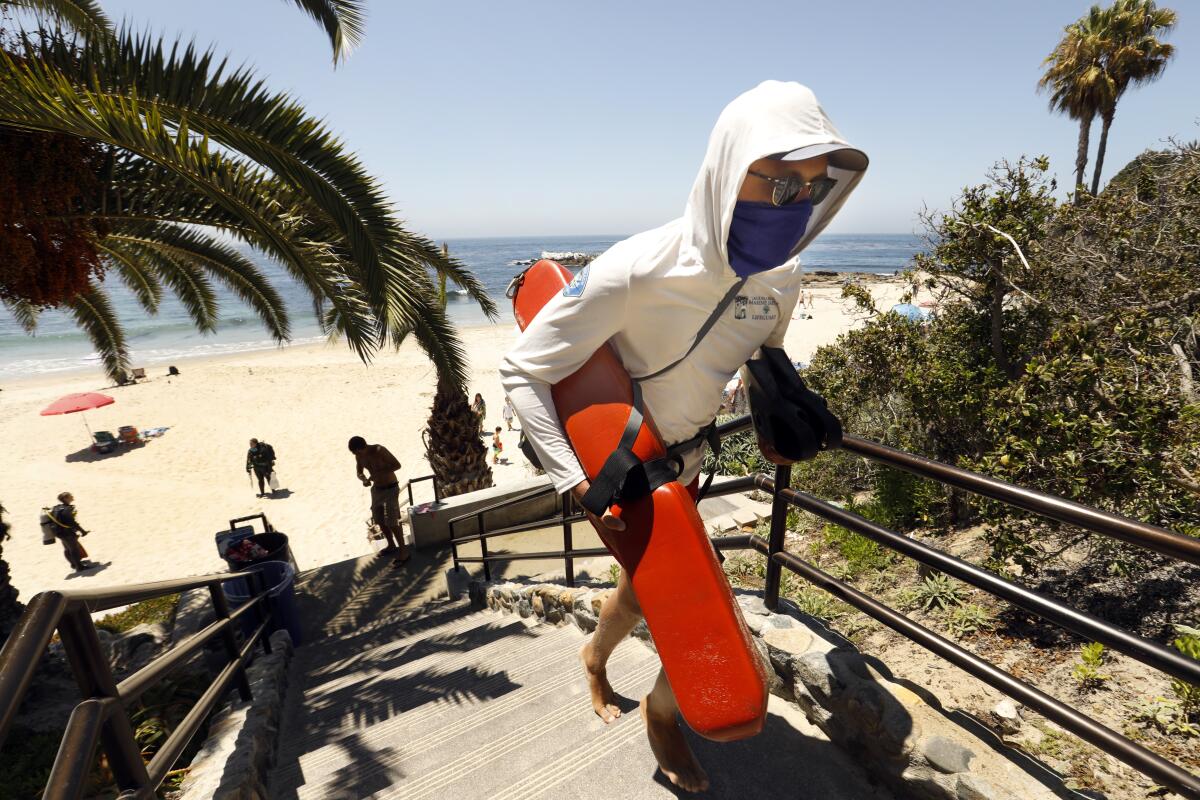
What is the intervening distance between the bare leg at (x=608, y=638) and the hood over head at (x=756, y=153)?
3.26ft

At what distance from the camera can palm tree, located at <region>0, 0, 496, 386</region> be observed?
3266mm

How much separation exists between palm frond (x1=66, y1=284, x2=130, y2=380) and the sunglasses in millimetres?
9274

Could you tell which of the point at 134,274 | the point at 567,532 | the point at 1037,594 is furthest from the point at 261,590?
the point at 134,274

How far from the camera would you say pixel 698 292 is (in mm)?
1570

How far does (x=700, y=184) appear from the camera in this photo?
1.46m

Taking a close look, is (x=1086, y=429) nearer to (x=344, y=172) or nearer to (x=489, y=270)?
(x=344, y=172)

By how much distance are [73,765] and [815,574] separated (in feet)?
6.46

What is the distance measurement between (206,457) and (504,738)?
16286 mm

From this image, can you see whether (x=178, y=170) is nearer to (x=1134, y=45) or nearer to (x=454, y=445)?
(x=454, y=445)

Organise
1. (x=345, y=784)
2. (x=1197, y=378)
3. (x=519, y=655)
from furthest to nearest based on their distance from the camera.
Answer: (x=1197, y=378), (x=519, y=655), (x=345, y=784)

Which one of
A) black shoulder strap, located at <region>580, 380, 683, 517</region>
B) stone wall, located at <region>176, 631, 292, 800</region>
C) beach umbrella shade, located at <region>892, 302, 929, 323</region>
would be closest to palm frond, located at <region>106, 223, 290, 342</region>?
stone wall, located at <region>176, 631, 292, 800</region>

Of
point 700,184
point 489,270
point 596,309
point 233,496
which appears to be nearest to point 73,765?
point 596,309

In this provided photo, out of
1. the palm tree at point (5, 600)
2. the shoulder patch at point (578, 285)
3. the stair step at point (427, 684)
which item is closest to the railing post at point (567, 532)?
the stair step at point (427, 684)

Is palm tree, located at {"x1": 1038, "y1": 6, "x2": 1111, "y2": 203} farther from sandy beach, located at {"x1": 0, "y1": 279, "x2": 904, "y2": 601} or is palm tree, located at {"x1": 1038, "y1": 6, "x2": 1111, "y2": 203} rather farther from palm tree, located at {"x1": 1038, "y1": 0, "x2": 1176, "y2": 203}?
sandy beach, located at {"x1": 0, "y1": 279, "x2": 904, "y2": 601}
